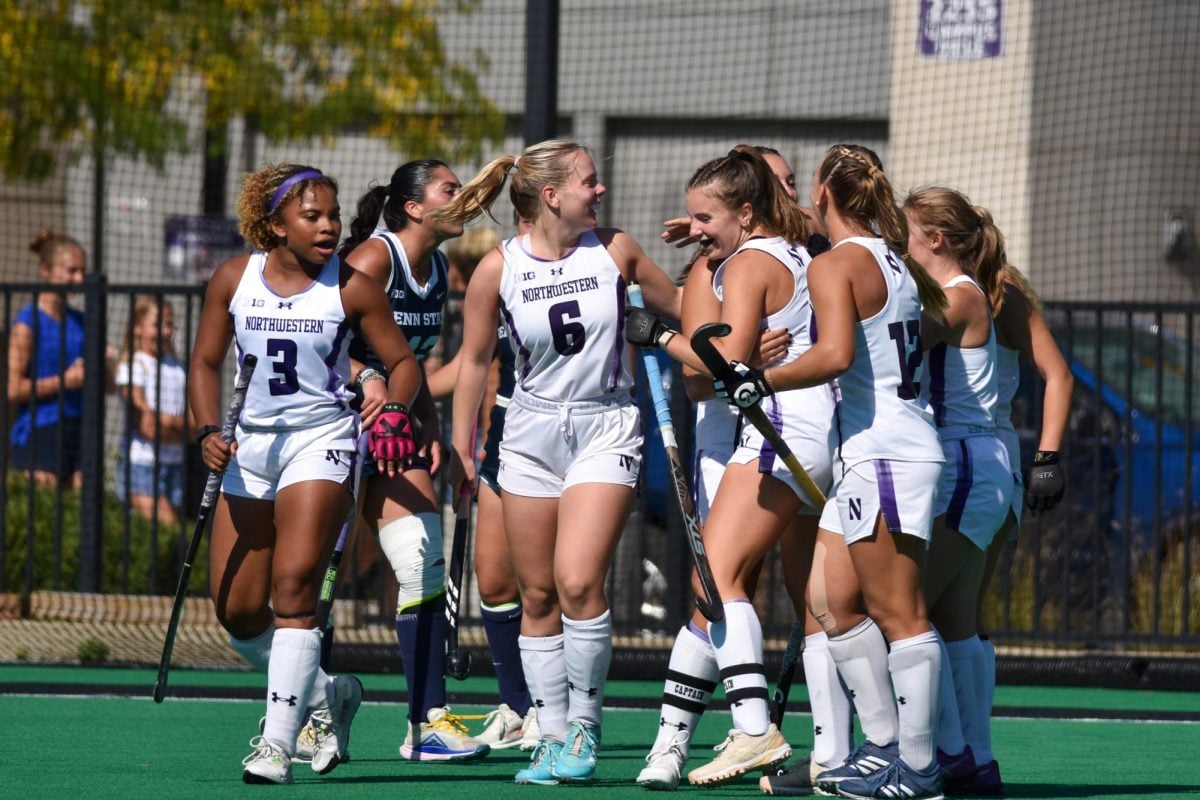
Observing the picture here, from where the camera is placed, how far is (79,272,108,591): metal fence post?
35.9 ft

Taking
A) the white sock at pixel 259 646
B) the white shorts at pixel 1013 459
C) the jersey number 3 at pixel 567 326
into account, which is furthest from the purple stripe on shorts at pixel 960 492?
the white sock at pixel 259 646

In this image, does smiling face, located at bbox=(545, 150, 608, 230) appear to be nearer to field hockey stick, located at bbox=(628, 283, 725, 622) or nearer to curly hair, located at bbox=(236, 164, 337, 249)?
field hockey stick, located at bbox=(628, 283, 725, 622)

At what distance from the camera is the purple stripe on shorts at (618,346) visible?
6.59m

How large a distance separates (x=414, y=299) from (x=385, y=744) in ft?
5.55

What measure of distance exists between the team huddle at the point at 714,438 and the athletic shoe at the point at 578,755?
0.03 feet

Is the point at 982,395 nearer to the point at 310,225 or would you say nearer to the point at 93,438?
the point at 310,225

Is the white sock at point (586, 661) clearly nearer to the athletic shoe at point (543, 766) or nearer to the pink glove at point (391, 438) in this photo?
the athletic shoe at point (543, 766)

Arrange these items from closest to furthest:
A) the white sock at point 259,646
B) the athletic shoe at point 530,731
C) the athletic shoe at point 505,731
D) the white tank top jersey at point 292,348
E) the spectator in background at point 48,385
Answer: the white tank top jersey at point 292,348 → the white sock at point 259,646 → the athletic shoe at point 530,731 → the athletic shoe at point 505,731 → the spectator in background at point 48,385

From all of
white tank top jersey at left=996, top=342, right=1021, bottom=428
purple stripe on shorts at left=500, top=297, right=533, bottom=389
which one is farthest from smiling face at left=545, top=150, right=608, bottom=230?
white tank top jersey at left=996, top=342, right=1021, bottom=428

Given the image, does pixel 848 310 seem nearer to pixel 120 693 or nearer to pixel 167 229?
pixel 120 693

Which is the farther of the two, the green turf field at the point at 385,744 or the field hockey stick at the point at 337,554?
the field hockey stick at the point at 337,554

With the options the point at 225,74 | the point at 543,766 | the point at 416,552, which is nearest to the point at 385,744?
the point at 416,552

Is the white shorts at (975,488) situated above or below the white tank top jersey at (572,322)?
below

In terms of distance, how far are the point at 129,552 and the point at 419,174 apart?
4.24 meters
